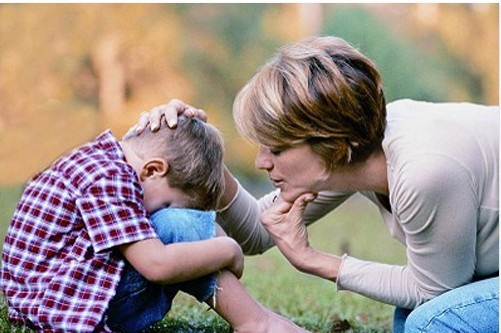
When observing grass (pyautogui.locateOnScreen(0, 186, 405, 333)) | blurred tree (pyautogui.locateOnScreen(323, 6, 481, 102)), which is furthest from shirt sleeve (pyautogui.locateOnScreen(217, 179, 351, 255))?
blurred tree (pyautogui.locateOnScreen(323, 6, 481, 102))

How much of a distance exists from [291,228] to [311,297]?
5.02 ft

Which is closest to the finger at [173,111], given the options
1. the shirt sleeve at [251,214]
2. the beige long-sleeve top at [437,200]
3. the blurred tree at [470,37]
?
the shirt sleeve at [251,214]

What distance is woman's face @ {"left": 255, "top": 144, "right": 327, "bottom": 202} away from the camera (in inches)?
97.7

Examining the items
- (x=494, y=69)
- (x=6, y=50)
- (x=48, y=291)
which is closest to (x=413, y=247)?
(x=48, y=291)

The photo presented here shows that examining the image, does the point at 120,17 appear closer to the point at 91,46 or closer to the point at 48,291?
the point at 91,46

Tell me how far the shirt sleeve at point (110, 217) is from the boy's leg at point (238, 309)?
27 cm

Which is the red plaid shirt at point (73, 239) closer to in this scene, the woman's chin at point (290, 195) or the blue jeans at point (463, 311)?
the woman's chin at point (290, 195)

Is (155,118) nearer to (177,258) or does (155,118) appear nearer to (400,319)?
(177,258)

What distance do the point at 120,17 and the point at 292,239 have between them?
8282 millimetres

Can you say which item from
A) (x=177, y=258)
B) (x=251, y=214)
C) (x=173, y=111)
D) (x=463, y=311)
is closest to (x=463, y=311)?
(x=463, y=311)

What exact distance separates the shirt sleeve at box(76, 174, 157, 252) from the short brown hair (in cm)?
44

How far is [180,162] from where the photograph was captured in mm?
2477

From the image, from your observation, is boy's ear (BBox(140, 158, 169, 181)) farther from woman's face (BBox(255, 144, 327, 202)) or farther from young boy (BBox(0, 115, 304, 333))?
woman's face (BBox(255, 144, 327, 202))

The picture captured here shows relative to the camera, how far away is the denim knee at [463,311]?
2357 mm
